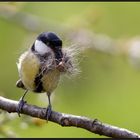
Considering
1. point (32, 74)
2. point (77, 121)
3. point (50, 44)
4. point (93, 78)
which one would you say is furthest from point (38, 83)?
point (93, 78)

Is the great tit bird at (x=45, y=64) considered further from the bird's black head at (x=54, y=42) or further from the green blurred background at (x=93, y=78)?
the green blurred background at (x=93, y=78)

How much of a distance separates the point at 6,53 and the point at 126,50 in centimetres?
126

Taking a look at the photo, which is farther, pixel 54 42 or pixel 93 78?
pixel 93 78

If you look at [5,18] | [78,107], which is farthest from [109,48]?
[78,107]

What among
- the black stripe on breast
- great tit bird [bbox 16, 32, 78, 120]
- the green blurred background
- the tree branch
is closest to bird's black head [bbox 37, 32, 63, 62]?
great tit bird [bbox 16, 32, 78, 120]

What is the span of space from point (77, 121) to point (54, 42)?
15.2 inches

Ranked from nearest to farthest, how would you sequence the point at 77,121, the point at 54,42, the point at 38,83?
the point at 77,121 < the point at 54,42 < the point at 38,83

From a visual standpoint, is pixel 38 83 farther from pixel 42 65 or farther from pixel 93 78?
pixel 93 78

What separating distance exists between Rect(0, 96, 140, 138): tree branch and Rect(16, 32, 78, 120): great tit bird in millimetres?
26

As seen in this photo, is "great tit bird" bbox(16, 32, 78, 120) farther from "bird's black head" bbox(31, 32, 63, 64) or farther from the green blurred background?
the green blurred background

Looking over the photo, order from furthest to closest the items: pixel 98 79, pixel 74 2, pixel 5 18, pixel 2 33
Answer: pixel 74 2 → pixel 98 79 → pixel 2 33 → pixel 5 18

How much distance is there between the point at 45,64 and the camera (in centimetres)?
270

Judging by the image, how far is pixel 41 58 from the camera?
2.75 metres

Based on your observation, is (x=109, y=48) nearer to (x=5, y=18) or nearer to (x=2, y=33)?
(x=5, y=18)
